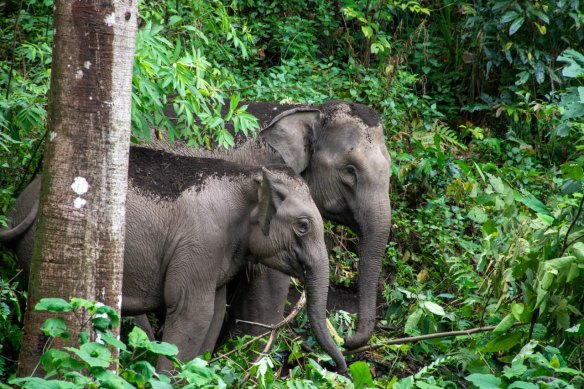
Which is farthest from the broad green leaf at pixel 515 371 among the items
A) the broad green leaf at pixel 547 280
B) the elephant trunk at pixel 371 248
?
the elephant trunk at pixel 371 248

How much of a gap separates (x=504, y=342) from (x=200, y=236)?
6.47 ft

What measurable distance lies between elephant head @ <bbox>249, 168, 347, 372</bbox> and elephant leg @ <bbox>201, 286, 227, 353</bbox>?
1.27ft

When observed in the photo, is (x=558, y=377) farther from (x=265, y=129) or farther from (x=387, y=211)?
(x=265, y=129)

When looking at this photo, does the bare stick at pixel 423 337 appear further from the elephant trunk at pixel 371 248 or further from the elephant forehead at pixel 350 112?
the elephant forehead at pixel 350 112

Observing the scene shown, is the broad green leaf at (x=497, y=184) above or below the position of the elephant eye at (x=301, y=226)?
above

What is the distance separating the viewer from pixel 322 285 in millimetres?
6770

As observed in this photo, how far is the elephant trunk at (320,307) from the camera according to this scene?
675cm

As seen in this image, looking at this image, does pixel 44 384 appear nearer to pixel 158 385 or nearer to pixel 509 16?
pixel 158 385

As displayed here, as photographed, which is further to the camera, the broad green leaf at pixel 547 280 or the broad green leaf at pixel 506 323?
the broad green leaf at pixel 506 323

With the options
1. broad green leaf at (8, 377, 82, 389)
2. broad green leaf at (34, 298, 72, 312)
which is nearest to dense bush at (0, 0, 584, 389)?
broad green leaf at (8, 377, 82, 389)

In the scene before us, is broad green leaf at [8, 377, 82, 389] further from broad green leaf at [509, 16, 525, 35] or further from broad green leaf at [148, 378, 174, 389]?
broad green leaf at [509, 16, 525, 35]

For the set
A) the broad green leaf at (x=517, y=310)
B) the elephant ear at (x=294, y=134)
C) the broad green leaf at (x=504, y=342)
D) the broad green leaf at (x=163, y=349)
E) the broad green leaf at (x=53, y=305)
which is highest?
the elephant ear at (x=294, y=134)

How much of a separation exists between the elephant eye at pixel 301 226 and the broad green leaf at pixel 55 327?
7.65ft

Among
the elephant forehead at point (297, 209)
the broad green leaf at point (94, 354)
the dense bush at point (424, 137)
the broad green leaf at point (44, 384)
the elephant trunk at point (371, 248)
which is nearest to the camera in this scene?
the broad green leaf at point (44, 384)
